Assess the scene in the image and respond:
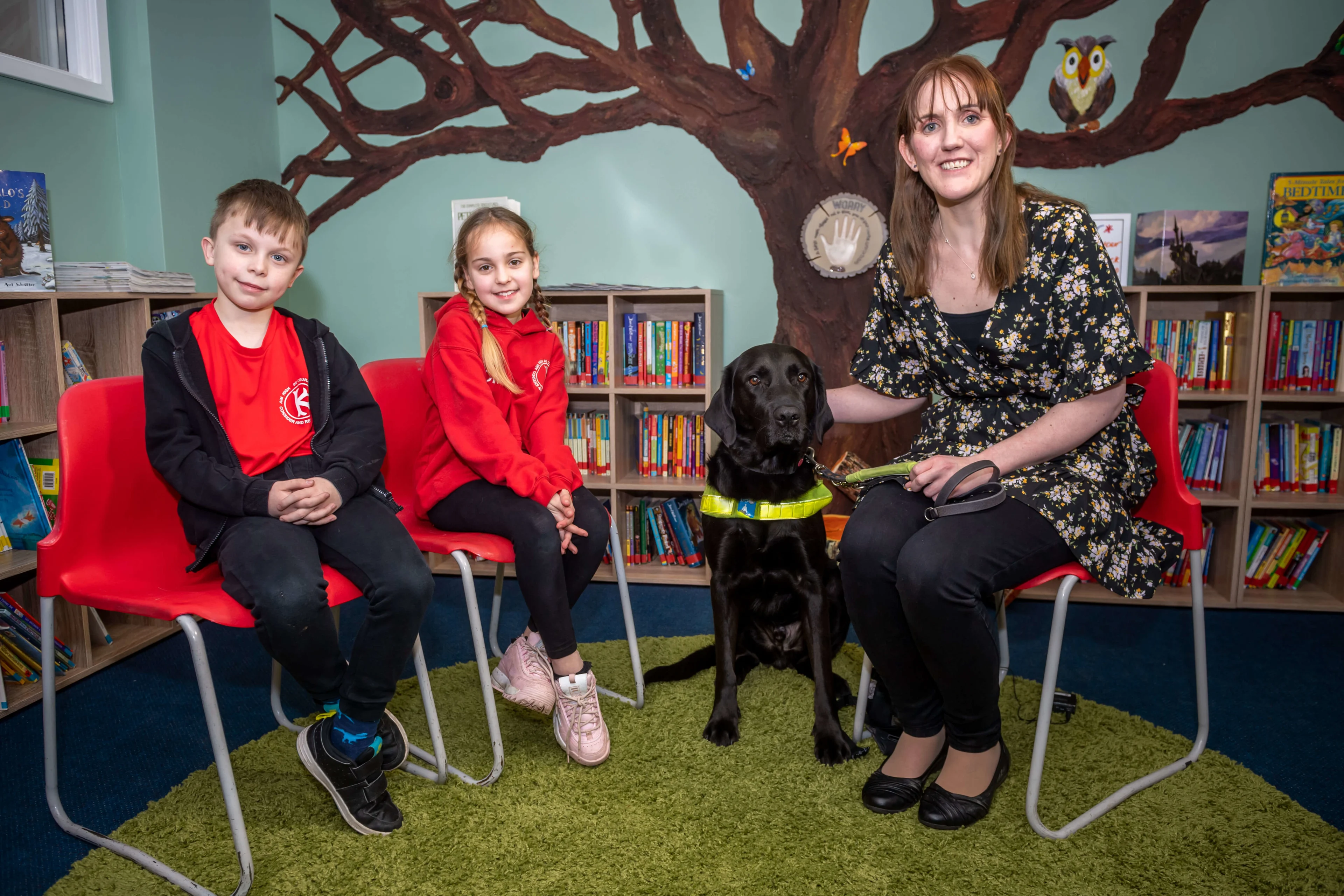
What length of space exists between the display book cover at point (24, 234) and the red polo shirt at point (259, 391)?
1.02m

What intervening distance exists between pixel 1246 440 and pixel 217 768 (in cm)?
316

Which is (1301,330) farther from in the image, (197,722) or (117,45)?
(117,45)

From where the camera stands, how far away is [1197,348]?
2.97 m

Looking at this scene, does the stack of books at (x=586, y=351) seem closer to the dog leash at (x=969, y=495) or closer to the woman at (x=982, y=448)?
the woman at (x=982, y=448)

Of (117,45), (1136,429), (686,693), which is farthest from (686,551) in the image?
(117,45)

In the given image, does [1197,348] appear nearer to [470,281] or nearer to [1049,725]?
[1049,725]

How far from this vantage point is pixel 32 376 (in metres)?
2.36

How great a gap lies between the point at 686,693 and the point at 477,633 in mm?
701

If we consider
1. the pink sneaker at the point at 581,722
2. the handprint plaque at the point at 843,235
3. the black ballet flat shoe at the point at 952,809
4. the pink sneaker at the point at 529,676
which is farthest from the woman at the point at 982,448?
the handprint plaque at the point at 843,235

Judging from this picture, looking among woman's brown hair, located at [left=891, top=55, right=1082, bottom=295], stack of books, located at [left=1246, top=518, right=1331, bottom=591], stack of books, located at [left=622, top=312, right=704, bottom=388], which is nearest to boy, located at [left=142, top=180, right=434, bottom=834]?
woman's brown hair, located at [left=891, top=55, right=1082, bottom=295]

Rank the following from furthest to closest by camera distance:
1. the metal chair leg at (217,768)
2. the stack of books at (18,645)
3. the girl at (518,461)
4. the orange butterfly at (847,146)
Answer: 1. the orange butterfly at (847,146)
2. the stack of books at (18,645)
3. the girl at (518,461)
4. the metal chair leg at (217,768)

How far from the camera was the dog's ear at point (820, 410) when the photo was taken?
191 centimetres

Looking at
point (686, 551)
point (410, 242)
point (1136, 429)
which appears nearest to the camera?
point (1136, 429)

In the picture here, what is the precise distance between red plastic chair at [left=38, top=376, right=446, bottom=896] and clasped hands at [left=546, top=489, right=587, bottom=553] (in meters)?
0.38
